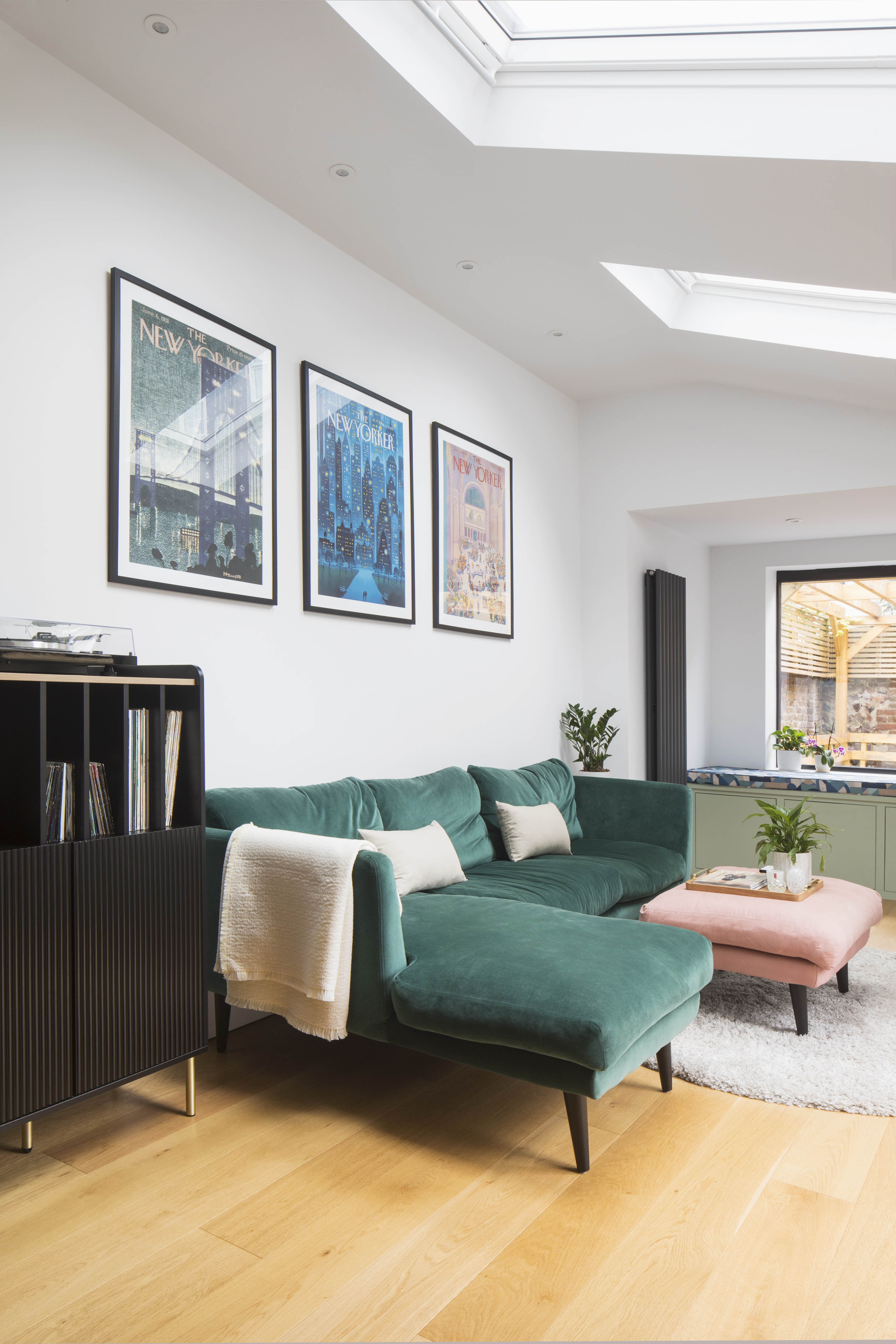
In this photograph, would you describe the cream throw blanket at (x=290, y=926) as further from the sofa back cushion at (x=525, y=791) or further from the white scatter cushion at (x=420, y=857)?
the sofa back cushion at (x=525, y=791)

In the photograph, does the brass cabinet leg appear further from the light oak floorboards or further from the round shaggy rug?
the round shaggy rug

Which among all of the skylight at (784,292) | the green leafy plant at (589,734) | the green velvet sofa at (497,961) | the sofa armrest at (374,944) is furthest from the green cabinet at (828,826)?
the sofa armrest at (374,944)

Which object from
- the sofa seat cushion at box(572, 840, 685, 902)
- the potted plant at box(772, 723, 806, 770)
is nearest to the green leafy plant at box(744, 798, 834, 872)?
the sofa seat cushion at box(572, 840, 685, 902)

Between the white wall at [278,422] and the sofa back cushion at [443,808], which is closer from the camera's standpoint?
the white wall at [278,422]

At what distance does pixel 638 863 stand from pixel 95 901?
2454 mm

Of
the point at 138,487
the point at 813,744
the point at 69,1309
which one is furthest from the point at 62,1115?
the point at 813,744

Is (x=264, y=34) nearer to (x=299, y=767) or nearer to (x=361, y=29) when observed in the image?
(x=361, y=29)

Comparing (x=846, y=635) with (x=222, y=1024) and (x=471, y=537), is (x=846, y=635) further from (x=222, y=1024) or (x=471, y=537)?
(x=222, y=1024)

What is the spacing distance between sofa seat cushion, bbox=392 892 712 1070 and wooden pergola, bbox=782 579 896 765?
4211 mm

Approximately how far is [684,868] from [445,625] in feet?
5.21

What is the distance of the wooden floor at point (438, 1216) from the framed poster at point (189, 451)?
5.22 feet

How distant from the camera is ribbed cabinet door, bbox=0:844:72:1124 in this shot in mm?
1928

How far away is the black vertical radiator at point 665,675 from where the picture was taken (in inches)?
220

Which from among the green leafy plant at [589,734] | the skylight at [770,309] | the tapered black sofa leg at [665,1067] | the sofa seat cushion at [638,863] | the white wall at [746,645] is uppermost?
the skylight at [770,309]
